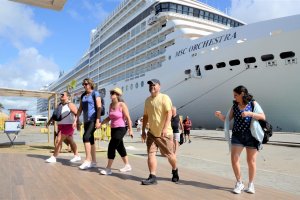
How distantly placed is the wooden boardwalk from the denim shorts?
0.64 metres

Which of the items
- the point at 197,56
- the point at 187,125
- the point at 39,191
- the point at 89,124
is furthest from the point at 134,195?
the point at 197,56

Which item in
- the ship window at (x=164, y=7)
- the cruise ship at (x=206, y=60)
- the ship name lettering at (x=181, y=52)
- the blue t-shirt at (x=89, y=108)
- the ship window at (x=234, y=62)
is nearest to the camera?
the blue t-shirt at (x=89, y=108)

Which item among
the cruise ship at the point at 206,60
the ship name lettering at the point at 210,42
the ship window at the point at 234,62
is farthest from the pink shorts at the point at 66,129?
the ship name lettering at the point at 210,42

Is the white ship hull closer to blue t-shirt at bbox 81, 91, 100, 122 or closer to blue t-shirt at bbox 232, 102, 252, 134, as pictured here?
blue t-shirt at bbox 81, 91, 100, 122

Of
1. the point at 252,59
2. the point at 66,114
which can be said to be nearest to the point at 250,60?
the point at 252,59

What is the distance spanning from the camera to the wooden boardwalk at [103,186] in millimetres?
4137

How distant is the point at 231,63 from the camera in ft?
65.7

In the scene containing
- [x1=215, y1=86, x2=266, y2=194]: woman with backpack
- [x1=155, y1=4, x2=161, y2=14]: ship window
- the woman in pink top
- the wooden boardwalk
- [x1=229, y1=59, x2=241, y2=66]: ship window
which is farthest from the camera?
[x1=155, y1=4, x2=161, y2=14]: ship window

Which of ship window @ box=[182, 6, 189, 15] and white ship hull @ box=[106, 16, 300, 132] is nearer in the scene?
white ship hull @ box=[106, 16, 300, 132]

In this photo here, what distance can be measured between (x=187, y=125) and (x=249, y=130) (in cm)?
1166

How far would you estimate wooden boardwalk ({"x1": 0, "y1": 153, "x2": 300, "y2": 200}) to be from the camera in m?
4.14

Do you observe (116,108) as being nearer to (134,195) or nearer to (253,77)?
(134,195)

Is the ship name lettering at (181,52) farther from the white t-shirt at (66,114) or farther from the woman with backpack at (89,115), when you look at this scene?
the woman with backpack at (89,115)

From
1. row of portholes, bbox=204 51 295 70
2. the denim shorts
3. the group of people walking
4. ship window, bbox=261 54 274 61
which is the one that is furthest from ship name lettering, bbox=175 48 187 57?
the denim shorts
